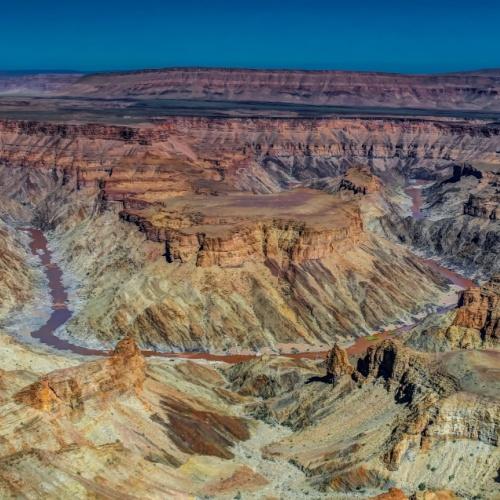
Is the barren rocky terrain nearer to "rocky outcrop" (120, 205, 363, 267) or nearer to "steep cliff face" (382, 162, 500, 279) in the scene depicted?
"rocky outcrop" (120, 205, 363, 267)

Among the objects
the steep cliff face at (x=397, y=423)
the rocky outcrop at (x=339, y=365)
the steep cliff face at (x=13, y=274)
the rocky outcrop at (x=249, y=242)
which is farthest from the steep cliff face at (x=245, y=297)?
the steep cliff face at (x=397, y=423)

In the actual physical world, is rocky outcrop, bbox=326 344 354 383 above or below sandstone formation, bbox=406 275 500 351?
below

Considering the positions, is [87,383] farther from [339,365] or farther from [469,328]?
[469,328]

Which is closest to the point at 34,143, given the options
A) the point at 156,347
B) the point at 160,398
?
the point at 156,347

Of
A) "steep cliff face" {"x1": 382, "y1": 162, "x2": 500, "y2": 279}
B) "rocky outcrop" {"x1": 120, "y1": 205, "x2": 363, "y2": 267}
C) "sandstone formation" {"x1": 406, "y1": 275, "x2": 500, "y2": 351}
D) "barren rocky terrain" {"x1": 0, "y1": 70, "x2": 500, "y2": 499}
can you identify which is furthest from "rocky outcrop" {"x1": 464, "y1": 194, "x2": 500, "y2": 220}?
"sandstone formation" {"x1": 406, "y1": 275, "x2": 500, "y2": 351}

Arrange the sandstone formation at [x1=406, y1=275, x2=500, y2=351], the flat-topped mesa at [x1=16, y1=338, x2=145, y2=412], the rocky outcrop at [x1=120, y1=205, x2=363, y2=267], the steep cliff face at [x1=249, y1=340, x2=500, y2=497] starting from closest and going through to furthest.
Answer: the steep cliff face at [x1=249, y1=340, x2=500, y2=497] < the flat-topped mesa at [x1=16, y1=338, x2=145, y2=412] < the sandstone formation at [x1=406, y1=275, x2=500, y2=351] < the rocky outcrop at [x1=120, y1=205, x2=363, y2=267]

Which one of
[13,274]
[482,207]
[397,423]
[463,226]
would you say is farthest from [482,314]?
[482,207]

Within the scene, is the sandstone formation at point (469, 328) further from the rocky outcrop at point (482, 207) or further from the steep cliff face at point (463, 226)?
the rocky outcrop at point (482, 207)
